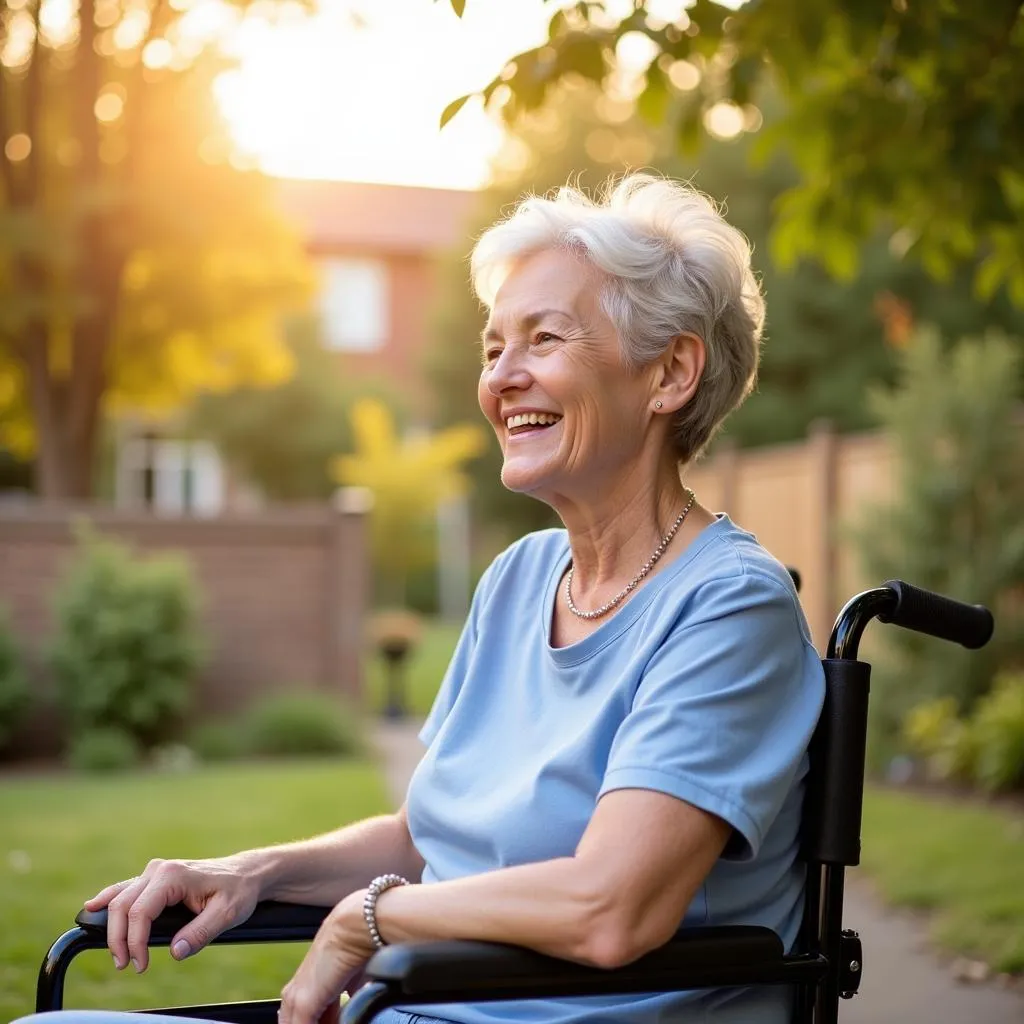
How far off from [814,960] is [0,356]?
15799 mm

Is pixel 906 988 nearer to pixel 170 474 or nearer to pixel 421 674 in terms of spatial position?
pixel 421 674

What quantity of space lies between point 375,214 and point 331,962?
122ft

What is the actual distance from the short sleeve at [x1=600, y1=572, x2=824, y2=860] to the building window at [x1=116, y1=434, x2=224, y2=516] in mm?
32673

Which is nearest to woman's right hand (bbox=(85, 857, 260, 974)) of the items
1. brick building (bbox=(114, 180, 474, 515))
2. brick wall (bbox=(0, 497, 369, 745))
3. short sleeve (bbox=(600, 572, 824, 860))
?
short sleeve (bbox=(600, 572, 824, 860))

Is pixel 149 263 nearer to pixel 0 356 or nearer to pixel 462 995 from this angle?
pixel 0 356

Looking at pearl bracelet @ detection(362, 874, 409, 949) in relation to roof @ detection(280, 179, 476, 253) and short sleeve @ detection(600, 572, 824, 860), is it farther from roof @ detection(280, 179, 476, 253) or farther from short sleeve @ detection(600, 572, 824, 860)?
roof @ detection(280, 179, 476, 253)

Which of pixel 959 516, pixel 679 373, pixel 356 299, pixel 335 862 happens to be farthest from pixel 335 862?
pixel 356 299

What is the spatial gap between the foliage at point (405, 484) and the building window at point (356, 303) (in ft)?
33.4

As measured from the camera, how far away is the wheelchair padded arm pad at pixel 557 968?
60.7 inches

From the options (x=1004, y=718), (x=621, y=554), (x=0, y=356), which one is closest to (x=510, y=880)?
(x=621, y=554)

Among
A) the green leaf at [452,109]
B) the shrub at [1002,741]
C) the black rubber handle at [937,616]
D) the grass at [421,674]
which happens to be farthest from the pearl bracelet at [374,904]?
the grass at [421,674]

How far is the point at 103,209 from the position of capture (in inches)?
564

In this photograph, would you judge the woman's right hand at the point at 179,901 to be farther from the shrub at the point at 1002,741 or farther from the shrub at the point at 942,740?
the shrub at the point at 942,740

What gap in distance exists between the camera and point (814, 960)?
179 centimetres
